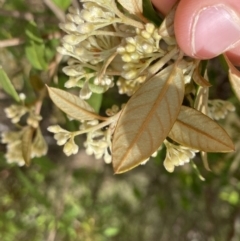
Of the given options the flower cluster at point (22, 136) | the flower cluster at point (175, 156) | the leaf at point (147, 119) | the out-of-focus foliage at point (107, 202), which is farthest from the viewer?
the out-of-focus foliage at point (107, 202)

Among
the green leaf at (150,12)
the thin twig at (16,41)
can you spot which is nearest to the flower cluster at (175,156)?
the green leaf at (150,12)

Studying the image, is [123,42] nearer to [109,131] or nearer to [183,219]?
[109,131]

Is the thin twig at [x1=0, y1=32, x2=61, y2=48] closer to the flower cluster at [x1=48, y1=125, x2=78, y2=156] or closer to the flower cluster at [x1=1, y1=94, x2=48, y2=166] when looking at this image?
the flower cluster at [x1=1, y1=94, x2=48, y2=166]

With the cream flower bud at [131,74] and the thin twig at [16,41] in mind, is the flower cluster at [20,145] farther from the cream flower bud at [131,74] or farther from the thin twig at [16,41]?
the cream flower bud at [131,74]

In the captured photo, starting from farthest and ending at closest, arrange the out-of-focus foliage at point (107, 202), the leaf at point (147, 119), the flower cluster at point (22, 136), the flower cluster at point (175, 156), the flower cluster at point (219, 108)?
1. the out-of-focus foliage at point (107, 202)
2. the flower cluster at point (22, 136)
3. the flower cluster at point (219, 108)
4. the flower cluster at point (175, 156)
5. the leaf at point (147, 119)

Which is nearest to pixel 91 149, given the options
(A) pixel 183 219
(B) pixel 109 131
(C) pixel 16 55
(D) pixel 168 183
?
(B) pixel 109 131

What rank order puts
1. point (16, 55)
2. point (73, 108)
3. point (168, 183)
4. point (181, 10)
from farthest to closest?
point (168, 183), point (16, 55), point (73, 108), point (181, 10)

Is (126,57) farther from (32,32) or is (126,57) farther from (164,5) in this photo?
(32,32)

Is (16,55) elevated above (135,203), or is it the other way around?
(16,55)
